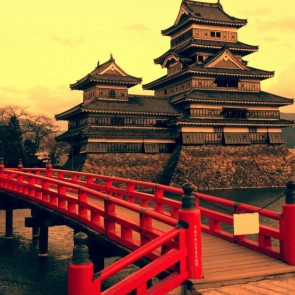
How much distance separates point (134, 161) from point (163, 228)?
3295 cm

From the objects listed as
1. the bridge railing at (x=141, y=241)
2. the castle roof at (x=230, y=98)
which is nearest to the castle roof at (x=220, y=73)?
the castle roof at (x=230, y=98)

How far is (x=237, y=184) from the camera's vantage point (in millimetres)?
43656

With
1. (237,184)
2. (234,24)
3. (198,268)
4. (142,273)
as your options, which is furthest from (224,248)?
(234,24)

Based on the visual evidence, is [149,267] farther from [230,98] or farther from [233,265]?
[230,98]

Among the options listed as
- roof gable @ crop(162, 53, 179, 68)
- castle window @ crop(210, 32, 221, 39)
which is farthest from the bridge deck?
castle window @ crop(210, 32, 221, 39)

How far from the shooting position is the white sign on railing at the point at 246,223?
636cm

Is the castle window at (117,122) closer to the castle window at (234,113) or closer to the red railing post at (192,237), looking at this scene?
the castle window at (234,113)

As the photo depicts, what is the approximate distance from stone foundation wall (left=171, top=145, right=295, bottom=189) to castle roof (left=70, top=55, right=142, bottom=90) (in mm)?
9254

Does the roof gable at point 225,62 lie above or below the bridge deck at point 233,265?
above

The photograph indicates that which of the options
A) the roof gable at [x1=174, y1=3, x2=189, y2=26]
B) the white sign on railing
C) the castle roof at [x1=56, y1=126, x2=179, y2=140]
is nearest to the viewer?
the white sign on railing

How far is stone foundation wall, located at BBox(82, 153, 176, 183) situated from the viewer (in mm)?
40625

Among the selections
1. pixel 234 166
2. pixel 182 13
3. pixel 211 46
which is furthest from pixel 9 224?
pixel 182 13

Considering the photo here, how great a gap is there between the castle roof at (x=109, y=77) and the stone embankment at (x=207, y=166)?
774cm

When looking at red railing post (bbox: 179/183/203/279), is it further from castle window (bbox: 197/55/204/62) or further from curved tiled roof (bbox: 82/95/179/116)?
castle window (bbox: 197/55/204/62)
